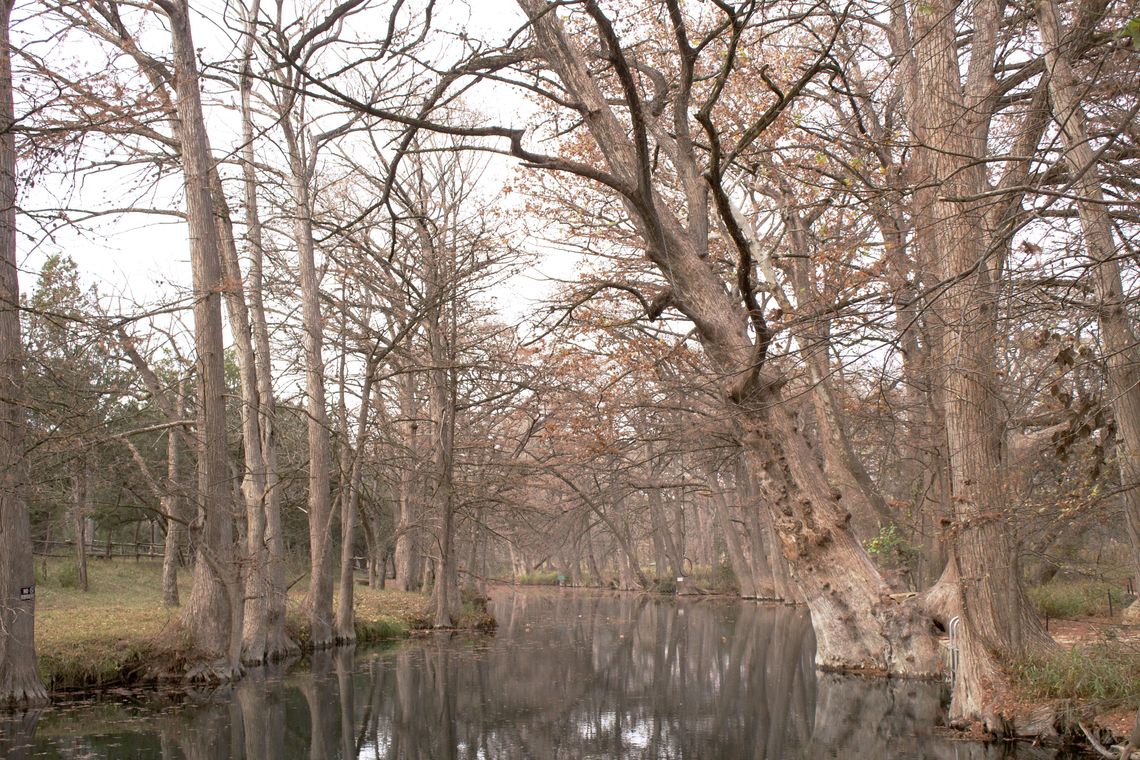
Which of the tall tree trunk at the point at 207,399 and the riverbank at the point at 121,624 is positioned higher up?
the tall tree trunk at the point at 207,399

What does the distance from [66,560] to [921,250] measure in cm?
2634

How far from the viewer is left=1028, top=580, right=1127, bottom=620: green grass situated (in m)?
18.1

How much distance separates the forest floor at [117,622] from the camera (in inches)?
483

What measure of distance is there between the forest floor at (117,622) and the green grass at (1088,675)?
34.5 feet

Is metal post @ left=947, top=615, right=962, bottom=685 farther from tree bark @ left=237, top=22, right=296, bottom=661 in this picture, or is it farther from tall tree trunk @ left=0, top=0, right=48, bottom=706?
tall tree trunk @ left=0, top=0, right=48, bottom=706

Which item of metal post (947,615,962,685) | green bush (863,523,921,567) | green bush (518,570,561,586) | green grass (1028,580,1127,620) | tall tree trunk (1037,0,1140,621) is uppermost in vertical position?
tall tree trunk (1037,0,1140,621)

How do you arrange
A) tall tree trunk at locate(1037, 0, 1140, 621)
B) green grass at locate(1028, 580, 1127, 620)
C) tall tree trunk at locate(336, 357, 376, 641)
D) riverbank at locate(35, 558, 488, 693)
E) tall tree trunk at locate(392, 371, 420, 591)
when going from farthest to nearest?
1. tall tree trunk at locate(392, 371, 420, 591)
2. green grass at locate(1028, 580, 1127, 620)
3. tall tree trunk at locate(336, 357, 376, 641)
4. riverbank at locate(35, 558, 488, 693)
5. tall tree trunk at locate(1037, 0, 1140, 621)

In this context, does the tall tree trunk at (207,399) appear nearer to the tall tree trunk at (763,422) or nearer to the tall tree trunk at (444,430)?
the tall tree trunk at (444,430)

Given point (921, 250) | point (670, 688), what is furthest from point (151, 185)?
point (670, 688)

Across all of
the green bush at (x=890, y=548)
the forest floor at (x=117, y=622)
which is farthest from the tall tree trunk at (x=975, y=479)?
the forest floor at (x=117, y=622)

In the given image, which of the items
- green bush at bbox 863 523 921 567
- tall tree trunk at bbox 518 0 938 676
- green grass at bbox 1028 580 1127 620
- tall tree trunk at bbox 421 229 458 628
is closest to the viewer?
tall tree trunk at bbox 518 0 938 676

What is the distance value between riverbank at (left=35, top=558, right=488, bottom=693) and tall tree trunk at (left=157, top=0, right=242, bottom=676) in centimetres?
Result: 52

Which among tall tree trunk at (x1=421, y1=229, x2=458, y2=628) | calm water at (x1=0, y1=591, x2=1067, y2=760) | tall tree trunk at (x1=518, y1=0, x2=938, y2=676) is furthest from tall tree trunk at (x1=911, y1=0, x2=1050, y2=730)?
tall tree trunk at (x1=421, y1=229, x2=458, y2=628)

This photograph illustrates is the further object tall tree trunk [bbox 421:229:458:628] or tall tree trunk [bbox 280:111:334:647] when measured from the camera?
tall tree trunk [bbox 421:229:458:628]
